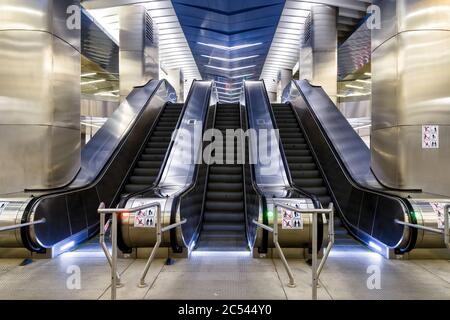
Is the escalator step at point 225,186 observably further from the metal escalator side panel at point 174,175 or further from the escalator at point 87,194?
the escalator at point 87,194

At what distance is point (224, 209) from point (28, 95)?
385 centimetres

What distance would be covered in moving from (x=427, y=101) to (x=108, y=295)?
5.28m

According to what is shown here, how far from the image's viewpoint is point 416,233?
4426 millimetres

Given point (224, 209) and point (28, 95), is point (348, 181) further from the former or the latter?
point (28, 95)

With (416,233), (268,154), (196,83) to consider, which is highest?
(196,83)

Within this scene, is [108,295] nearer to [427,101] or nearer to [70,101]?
[70,101]

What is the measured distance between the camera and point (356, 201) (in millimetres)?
5805

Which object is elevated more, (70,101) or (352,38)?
(352,38)

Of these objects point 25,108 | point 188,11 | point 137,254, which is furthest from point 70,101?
point 188,11

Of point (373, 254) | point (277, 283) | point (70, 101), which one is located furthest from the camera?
point (70, 101)

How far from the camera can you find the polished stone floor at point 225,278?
3326 millimetres

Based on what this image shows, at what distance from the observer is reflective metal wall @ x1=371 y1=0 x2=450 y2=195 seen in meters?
5.26

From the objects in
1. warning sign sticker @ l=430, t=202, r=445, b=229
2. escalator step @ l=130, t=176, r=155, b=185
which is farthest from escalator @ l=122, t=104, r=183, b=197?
warning sign sticker @ l=430, t=202, r=445, b=229

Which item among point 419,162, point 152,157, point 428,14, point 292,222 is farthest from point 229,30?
point 292,222
